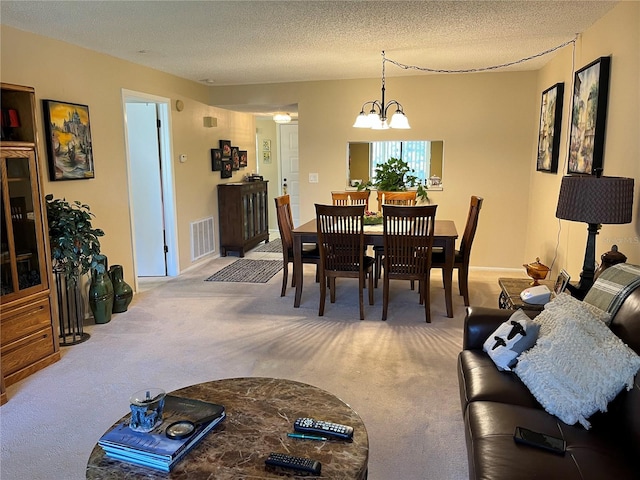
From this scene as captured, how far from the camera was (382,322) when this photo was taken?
3.90 meters

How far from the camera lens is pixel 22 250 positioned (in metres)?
2.93

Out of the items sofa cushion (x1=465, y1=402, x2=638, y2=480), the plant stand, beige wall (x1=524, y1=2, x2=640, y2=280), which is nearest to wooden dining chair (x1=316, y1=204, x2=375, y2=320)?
beige wall (x1=524, y1=2, x2=640, y2=280)

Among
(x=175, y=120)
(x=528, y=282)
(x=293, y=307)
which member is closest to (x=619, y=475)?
(x=528, y=282)

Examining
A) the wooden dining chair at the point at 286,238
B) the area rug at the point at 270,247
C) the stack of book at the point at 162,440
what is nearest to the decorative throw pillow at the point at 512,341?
the stack of book at the point at 162,440

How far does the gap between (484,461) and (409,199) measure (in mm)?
3867

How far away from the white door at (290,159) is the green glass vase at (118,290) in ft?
14.1

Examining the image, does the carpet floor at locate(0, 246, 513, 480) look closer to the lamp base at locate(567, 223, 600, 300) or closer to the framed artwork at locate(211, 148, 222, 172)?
the lamp base at locate(567, 223, 600, 300)

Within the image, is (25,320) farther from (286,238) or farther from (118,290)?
(286,238)

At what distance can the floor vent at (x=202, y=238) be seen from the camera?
5906 millimetres

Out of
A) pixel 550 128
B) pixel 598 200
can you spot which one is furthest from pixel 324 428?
pixel 550 128

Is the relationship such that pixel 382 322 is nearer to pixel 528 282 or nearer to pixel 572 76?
pixel 528 282

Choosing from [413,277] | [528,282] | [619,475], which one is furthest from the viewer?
[413,277]

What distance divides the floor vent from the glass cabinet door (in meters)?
2.86

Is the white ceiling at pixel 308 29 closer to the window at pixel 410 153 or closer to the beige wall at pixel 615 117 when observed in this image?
the beige wall at pixel 615 117
